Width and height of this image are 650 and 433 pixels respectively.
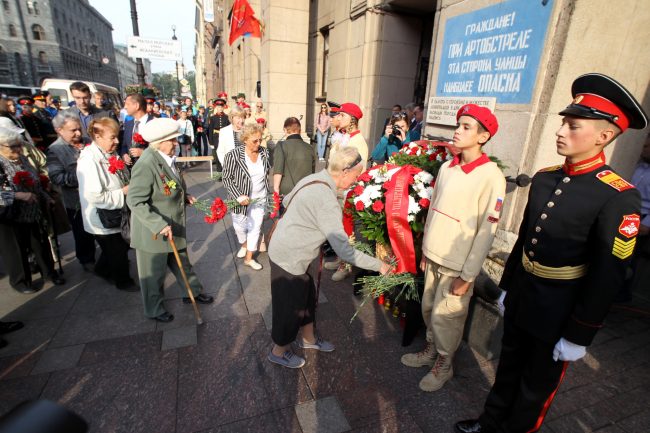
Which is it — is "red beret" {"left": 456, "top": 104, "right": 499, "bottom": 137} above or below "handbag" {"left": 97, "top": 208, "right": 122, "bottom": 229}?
above

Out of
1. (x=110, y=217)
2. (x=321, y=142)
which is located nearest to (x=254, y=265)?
(x=110, y=217)

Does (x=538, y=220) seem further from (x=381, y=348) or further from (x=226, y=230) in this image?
(x=226, y=230)

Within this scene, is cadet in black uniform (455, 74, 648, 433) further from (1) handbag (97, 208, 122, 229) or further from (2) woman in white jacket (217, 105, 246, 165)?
(2) woman in white jacket (217, 105, 246, 165)

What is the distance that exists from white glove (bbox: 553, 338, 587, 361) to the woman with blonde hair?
3493 millimetres

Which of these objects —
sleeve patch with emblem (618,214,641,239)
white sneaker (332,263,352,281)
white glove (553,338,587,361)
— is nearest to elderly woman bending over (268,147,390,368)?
white glove (553,338,587,361)

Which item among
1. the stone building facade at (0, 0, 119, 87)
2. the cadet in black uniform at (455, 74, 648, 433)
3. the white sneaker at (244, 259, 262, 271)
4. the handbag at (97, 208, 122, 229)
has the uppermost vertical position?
the stone building facade at (0, 0, 119, 87)

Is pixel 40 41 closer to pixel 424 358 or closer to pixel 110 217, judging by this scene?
pixel 110 217

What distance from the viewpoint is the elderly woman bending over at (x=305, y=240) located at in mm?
2492

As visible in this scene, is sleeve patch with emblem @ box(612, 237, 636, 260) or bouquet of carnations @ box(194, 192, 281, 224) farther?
bouquet of carnations @ box(194, 192, 281, 224)

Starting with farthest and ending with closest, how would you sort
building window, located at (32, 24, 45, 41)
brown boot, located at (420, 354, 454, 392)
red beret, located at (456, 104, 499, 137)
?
building window, located at (32, 24, 45, 41)
brown boot, located at (420, 354, 454, 392)
red beret, located at (456, 104, 499, 137)

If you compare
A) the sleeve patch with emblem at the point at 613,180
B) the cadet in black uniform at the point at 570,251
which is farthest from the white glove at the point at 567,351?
the sleeve patch with emblem at the point at 613,180

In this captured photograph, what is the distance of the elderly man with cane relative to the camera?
3107 millimetres

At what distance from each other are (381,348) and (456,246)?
136cm

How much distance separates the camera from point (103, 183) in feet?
11.9
